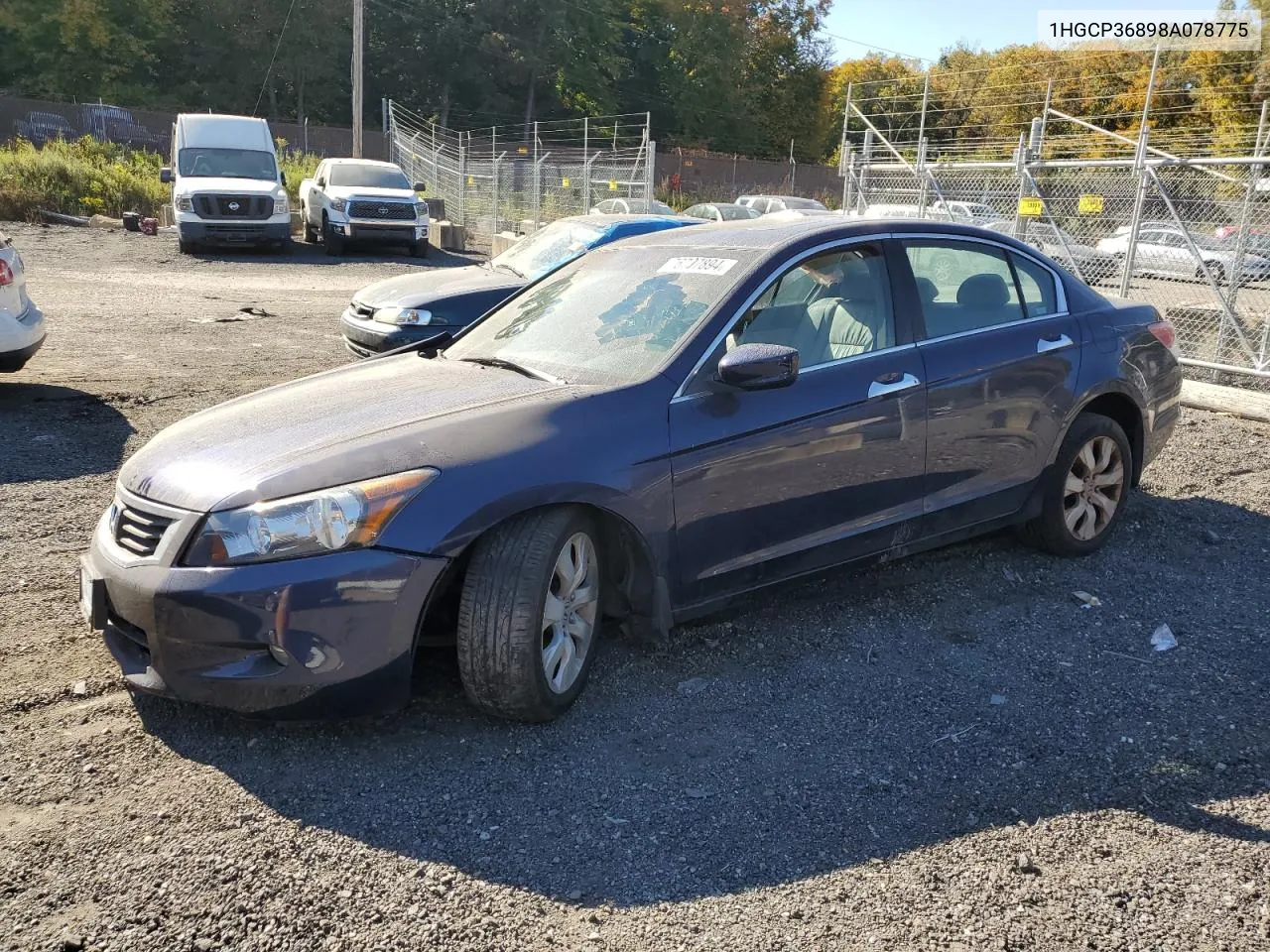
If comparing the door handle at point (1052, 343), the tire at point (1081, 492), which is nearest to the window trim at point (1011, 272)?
the door handle at point (1052, 343)

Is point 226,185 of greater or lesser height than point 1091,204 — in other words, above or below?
below

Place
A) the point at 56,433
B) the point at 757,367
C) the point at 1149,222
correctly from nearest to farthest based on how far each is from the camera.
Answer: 1. the point at 757,367
2. the point at 56,433
3. the point at 1149,222

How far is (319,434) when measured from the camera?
336 cm

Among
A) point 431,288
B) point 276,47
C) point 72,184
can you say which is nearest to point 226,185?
point 72,184

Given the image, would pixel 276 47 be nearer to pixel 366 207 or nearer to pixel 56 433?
pixel 366 207

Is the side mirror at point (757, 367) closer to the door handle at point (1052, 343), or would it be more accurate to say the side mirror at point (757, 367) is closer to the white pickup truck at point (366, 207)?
the door handle at point (1052, 343)

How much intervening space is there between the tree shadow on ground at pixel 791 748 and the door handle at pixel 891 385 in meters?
0.81

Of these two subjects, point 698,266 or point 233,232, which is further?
point 233,232

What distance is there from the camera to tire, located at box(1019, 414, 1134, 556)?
4883mm

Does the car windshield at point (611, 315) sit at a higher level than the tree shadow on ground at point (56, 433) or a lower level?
higher

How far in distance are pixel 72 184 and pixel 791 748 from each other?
27.1m

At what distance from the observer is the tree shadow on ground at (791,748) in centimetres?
283

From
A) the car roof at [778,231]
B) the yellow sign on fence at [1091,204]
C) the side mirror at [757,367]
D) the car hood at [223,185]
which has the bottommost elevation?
the side mirror at [757,367]

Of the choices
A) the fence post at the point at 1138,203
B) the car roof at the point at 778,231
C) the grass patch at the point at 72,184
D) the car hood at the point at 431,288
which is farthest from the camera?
the grass patch at the point at 72,184
